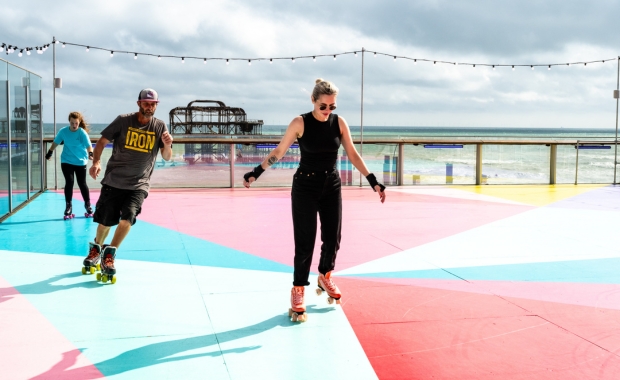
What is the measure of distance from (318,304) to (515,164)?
1393 centimetres

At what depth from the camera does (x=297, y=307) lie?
452 centimetres

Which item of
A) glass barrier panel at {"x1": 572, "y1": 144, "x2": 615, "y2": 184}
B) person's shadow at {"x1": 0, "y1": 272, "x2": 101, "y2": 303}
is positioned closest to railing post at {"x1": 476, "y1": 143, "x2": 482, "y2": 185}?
glass barrier panel at {"x1": 572, "y1": 144, "x2": 615, "y2": 184}

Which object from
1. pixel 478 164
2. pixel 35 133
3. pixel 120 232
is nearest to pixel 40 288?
pixel 120 232

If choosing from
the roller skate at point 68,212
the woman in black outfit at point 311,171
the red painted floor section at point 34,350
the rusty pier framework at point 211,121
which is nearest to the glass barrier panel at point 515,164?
the roller skate at point 68,212

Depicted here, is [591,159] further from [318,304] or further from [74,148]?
[318,304]

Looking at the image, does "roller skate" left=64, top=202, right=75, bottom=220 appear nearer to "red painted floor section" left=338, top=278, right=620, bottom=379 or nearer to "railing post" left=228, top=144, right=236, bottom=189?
"red painted floor section" left=338, top=278, right=620, bottom=379

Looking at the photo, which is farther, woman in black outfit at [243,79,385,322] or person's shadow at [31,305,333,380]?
woman in black outfit at [243,79,385,322]

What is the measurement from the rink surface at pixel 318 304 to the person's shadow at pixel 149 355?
0.05 ft

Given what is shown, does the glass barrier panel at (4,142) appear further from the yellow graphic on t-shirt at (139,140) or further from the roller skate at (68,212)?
the yellow graphic on t-shirt at (139,140)

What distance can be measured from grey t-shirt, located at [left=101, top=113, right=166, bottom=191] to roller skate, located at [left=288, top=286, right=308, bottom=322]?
1995 mm

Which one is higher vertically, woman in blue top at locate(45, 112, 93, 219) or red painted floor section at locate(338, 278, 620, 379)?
woman in blue top at locate(45, 112, 93, 219)

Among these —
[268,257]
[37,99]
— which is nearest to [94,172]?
[268,257]

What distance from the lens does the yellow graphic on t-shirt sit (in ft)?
18.6

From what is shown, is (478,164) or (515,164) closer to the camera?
(478,164)
